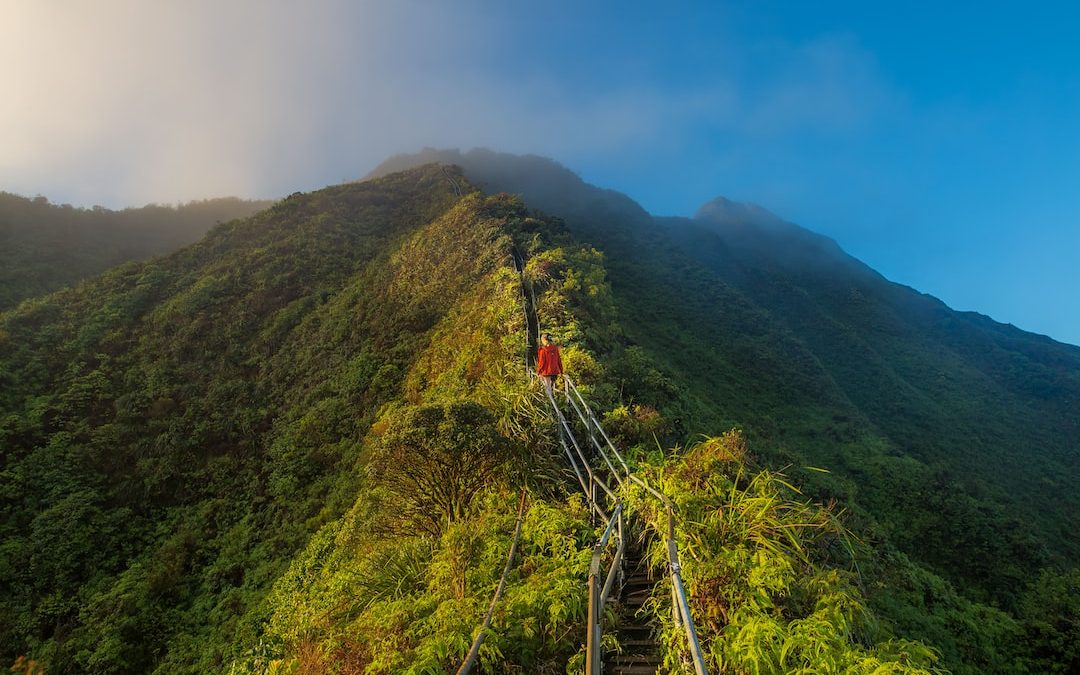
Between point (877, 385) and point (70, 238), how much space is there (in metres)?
56.8

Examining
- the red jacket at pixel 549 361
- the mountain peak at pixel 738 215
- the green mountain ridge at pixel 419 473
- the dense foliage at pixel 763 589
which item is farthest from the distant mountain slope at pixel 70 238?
the mountain peak at pixel 738 215

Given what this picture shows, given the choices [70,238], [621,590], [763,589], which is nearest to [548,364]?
[621,590]

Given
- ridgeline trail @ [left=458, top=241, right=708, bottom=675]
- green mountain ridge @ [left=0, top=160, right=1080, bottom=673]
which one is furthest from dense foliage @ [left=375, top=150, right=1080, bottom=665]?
ridgeline trail @ [left=458, top=241, right=708, bottom=675]

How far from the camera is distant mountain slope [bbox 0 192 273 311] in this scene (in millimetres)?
27859

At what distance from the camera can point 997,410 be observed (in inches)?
1356

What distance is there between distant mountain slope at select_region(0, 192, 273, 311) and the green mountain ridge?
6435 millimetres

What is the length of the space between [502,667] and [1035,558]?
22.7 metres

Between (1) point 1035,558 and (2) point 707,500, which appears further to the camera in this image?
(1) point 1035,558

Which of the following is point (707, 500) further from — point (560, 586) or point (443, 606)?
point (443, 606)

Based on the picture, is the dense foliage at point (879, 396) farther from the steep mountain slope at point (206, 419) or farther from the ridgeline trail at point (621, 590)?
the steep mountain slope at point (206, 419)

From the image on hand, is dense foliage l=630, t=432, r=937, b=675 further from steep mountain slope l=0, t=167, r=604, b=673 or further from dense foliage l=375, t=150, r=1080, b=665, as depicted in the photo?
dense foliage l=375, t=150, r=1080, b=665

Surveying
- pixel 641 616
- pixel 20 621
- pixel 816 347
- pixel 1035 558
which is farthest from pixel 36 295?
pixel 816 347

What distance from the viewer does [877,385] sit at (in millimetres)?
34156

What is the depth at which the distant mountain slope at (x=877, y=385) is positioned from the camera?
61.3ft
